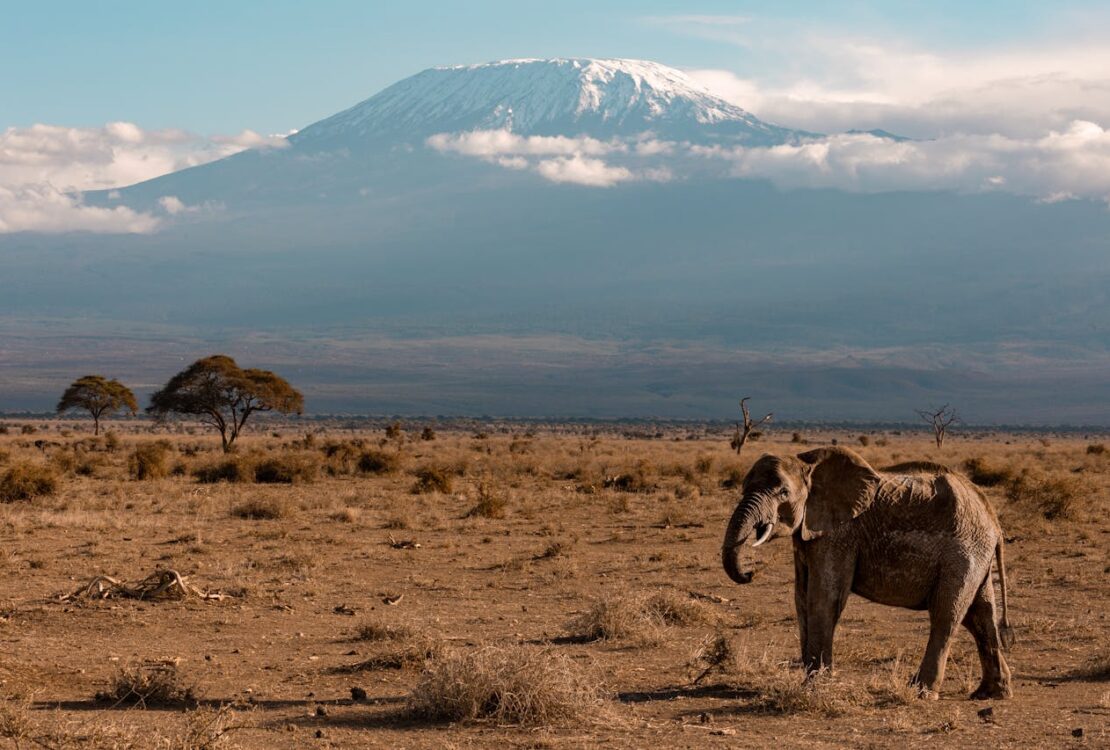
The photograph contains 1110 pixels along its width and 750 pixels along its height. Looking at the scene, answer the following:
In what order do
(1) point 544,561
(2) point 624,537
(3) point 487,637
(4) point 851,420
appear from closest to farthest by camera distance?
(3) point 487,637, (1) point 544,561, (2) point 624,537, (4) point 851,420

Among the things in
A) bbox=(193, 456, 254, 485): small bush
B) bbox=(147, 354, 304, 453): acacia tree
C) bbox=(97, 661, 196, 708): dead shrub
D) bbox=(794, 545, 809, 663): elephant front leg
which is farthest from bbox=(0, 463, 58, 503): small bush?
bbox=(147, 354, 304, 453): acacia tree

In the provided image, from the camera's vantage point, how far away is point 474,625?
50.8 ft

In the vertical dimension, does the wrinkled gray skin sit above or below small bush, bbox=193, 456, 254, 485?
above

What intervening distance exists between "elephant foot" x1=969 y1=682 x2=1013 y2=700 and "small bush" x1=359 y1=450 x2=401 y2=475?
96.8 ft

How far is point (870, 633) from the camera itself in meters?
14.9

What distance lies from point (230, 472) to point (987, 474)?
62.6 ft

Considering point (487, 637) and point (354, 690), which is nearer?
point (354, 690)

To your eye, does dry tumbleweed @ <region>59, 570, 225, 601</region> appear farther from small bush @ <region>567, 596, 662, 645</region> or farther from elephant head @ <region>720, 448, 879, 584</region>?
elephant head @ <region>720, 448, 879, 584</region>

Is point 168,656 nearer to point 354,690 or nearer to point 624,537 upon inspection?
point 354,690

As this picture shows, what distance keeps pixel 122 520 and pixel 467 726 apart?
16352 mm

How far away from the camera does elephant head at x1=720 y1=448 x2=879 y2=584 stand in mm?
10773

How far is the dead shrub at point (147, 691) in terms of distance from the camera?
11.2 metres

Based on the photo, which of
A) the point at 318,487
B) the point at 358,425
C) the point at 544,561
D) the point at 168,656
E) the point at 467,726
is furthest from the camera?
the point at 358,425

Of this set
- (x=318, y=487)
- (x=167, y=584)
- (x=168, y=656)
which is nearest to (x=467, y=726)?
(x=168, y=656)
